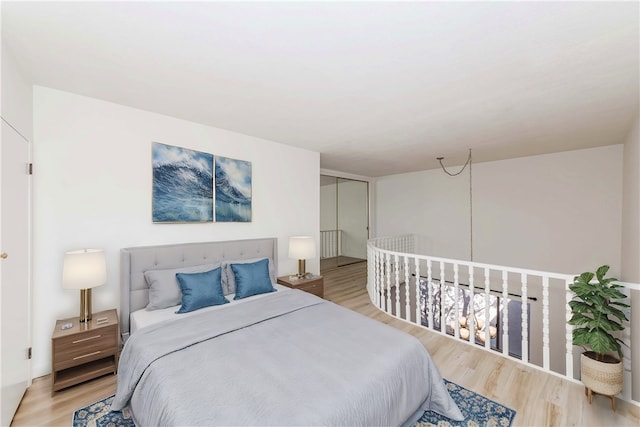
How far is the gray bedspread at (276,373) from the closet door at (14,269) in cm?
69

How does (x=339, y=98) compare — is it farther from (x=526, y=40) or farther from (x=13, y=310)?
(x=13, y=310)

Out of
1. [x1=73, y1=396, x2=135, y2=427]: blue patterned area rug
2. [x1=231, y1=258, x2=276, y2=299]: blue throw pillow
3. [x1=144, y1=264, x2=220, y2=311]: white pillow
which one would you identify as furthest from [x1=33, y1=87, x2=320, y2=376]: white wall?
[x1=73, y1=396, x2=135, y2=427]: blue patterned area rug

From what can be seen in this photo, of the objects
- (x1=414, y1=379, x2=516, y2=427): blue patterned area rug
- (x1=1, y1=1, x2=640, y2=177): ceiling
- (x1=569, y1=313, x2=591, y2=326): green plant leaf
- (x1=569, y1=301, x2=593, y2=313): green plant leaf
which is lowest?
(x1=414, y1=379, x2=516, y2=427): blue patterned area rug

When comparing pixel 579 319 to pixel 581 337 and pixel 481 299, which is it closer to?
pixel 581 337

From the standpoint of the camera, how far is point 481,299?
6242 millimetres

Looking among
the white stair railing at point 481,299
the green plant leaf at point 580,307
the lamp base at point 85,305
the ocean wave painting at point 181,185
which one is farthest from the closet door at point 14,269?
the green plant leaf at point 580,307

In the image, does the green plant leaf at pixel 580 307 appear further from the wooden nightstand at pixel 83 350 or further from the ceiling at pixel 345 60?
the wooden nightstand at pixel 83 350

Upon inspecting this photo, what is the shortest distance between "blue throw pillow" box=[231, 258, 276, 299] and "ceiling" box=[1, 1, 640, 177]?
1700mm

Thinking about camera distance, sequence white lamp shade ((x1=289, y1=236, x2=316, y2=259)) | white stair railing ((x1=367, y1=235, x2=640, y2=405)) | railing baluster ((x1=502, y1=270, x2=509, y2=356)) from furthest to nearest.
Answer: white lamp shade ((x1=289, y1=236, x2=316, y2=259)) < white stair railing ((x1=367, y1=235, x2=640, y2=405)) < railing baluster ((x1=502, y1=270, x2=509, y2=356))

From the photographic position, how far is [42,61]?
1.84 meters

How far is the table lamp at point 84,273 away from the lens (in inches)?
83.4

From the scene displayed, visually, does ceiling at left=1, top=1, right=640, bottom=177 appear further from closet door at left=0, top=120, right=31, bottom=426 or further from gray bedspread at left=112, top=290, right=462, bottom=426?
gray bedspread at left=112, top=290, right=462, bottom=426

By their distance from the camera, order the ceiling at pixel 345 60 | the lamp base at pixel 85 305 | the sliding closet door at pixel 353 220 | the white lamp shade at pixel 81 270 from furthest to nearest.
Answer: the sliding closet door at pixel 353 220
the lamp base at pixel 85 305
the white lamp shade at pixel 81 270
the ceiling at pixel 345 60

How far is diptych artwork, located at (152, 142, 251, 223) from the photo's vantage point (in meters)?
2.83
